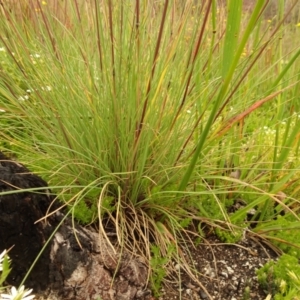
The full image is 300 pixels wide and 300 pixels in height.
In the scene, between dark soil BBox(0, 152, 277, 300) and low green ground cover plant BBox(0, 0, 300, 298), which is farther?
low green ground cover plant BBox(0, 0, 300, 298)

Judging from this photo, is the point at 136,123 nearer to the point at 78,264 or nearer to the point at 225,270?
the point at 78,264

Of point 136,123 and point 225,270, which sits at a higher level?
point 136,123

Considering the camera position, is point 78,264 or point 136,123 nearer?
point 78,264

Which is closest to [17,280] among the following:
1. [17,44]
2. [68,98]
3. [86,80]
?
[68,98]

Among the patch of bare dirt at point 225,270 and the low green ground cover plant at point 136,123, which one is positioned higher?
the low green ground cover plant at point 136,123

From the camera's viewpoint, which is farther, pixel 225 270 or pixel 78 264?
pixel 225 270

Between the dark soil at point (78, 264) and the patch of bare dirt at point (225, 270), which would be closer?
the dark soil at point (78, 264)

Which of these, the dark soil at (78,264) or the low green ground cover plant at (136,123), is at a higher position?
the low green ground cover plant at (136,123)

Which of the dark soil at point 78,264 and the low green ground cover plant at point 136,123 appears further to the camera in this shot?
the low green ground cover plant at point 136,123

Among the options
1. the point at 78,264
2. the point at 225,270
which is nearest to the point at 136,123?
the point at 78,264

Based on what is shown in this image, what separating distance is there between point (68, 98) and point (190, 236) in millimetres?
706

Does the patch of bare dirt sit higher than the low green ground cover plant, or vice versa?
the low green ground cover plant

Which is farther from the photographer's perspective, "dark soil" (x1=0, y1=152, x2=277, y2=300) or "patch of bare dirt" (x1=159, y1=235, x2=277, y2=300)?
"patch of bare dirt" (x1=159, y1=235, x2=277, y2=300)

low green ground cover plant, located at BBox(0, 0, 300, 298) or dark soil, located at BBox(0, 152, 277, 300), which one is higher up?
low green ground cover plant, located at BBox(0, 0, 300, 298)
